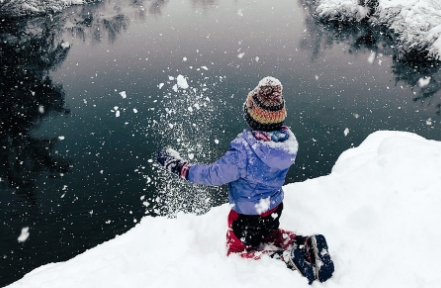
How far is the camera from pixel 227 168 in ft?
8.45

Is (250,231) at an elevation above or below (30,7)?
above

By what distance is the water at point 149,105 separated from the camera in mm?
6621

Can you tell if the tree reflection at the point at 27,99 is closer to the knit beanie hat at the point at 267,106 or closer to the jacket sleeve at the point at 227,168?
the jacket sleeve at the point at 227,168

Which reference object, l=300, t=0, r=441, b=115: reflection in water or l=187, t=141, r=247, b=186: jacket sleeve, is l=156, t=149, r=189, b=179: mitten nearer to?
l=187, t=141, r=247, b=186: jacket sleeve

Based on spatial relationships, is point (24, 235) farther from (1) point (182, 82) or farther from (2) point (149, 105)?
(1) point (182, 82)

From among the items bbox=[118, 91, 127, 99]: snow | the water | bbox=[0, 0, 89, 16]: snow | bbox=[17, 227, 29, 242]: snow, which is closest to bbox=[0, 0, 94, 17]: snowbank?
bbox=[0, 0, 89, 16]: snow

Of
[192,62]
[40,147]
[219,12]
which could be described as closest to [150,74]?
[192,62]

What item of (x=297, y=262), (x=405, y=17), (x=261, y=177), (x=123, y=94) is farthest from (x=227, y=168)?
(x=405, y=17)

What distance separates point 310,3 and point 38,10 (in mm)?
12428

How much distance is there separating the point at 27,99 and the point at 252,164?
8.99 metres

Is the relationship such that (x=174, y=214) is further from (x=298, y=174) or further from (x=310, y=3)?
(x=310, y=3)

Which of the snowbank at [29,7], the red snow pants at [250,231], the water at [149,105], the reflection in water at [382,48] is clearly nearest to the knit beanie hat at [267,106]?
the red snow pants at [250,231]

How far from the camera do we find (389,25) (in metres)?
15.0

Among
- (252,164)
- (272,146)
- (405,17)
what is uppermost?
(272,146)
